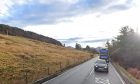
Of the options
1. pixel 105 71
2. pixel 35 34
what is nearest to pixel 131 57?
pixel 105 71

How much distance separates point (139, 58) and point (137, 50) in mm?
2980

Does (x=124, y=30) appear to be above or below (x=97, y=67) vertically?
above

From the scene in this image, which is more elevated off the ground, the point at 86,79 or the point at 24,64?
the point at 24,64

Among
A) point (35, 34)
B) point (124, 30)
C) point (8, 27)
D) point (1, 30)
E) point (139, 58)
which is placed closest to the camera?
point (139, 58)

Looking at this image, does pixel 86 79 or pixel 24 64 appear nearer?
pixel 86 79

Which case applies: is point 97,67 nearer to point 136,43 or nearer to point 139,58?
point 139,58

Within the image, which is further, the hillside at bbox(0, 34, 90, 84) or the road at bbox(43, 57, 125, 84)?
the hillside at bbox(0, 34, 90, 84)

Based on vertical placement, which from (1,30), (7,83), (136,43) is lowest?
(7,83)

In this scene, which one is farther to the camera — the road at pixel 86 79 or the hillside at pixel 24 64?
the hillside at pixel 24 64

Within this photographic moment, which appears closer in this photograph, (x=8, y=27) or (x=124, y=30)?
(x=124, y=30)

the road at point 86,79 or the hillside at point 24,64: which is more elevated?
the hillside at point 24,64

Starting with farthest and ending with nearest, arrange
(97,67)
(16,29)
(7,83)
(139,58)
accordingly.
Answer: (16,29) → (139,58) → (97,67) → (7,83)

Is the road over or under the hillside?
under

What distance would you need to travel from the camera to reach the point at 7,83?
2122cm
